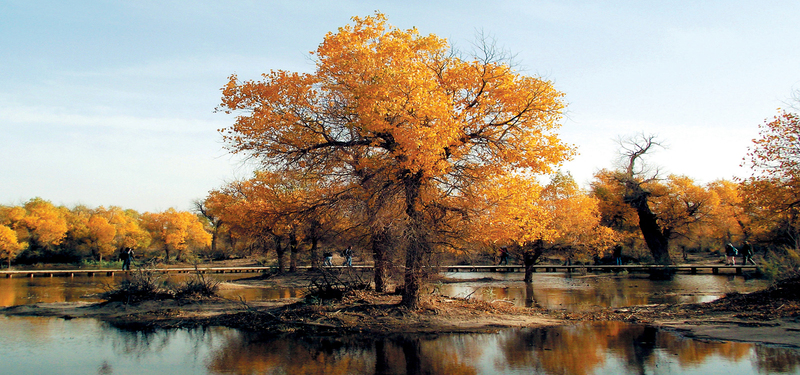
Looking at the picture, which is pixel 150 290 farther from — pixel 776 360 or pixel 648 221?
pixel 648 221

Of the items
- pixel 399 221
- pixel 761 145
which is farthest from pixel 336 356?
pixel 761 145

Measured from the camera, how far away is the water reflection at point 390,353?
27.6ft

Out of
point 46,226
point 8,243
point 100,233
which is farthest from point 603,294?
point 46,226

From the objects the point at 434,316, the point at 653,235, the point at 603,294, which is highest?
the point at 653,235

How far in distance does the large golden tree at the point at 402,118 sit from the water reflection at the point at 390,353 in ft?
11.0

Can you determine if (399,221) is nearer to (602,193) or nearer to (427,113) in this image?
(427,113)

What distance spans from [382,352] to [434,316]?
3.62 meters

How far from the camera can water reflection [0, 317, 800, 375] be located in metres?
8.40

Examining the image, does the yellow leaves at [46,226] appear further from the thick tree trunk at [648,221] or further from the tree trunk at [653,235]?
the tree trunk at [653,235]

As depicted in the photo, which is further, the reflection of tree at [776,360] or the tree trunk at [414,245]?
the tree trunk at [414,245]

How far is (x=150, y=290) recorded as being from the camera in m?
16.2

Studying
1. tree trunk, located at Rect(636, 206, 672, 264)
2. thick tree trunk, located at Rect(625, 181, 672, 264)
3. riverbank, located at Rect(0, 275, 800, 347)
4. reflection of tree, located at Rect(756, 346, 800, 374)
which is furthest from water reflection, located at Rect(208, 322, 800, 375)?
tree trunk, located at Rect(636, 206, 672, 264)

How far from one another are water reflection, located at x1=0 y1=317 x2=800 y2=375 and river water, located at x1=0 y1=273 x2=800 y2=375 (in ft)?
0.06

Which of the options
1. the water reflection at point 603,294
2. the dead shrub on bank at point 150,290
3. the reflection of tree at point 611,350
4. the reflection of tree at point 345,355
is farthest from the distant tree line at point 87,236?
the reflection of tree at point 611,350
